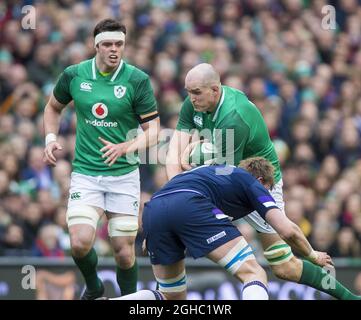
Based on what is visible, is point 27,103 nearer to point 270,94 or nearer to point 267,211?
point 270,94

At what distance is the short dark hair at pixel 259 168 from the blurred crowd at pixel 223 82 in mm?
4767

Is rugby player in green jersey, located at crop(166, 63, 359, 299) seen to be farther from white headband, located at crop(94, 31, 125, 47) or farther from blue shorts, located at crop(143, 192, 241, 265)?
blue shorts, located at crop(143, 192, 241, 265)

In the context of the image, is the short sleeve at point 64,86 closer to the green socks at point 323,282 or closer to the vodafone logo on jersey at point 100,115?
the vodafone logo on jersey at point 100,115

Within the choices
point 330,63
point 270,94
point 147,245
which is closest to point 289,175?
point 270,94

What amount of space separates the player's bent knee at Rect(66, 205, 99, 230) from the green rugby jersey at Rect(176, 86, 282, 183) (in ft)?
4.18

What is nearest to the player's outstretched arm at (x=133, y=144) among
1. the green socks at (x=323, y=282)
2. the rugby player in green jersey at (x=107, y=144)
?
the rugby player in green jersey at (x=107, y=144)

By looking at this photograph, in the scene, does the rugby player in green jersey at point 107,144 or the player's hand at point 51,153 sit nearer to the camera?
the player's hand at point 51,153

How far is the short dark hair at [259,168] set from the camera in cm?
985

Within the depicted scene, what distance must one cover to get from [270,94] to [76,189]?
6.42 m

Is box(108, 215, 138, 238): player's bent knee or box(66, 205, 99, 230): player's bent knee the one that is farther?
box(108, 215, 138, 238): player's bent knee

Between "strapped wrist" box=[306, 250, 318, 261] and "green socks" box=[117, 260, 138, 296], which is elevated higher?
"strapped wrist" box=[306, 250, 318, 261]

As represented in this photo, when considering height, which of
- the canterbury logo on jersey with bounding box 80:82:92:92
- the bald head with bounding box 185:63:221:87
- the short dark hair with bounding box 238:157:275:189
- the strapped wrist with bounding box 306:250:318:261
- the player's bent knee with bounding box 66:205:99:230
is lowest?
→ the strapped wrist with bounding box 306:250:318:261

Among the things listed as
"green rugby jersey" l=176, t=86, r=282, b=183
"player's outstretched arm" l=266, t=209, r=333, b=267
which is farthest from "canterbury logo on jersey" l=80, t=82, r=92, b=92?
"player's outstretched arm" l=266, t=209, r=333, b=267

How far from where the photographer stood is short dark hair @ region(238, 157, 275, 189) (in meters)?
9.85
